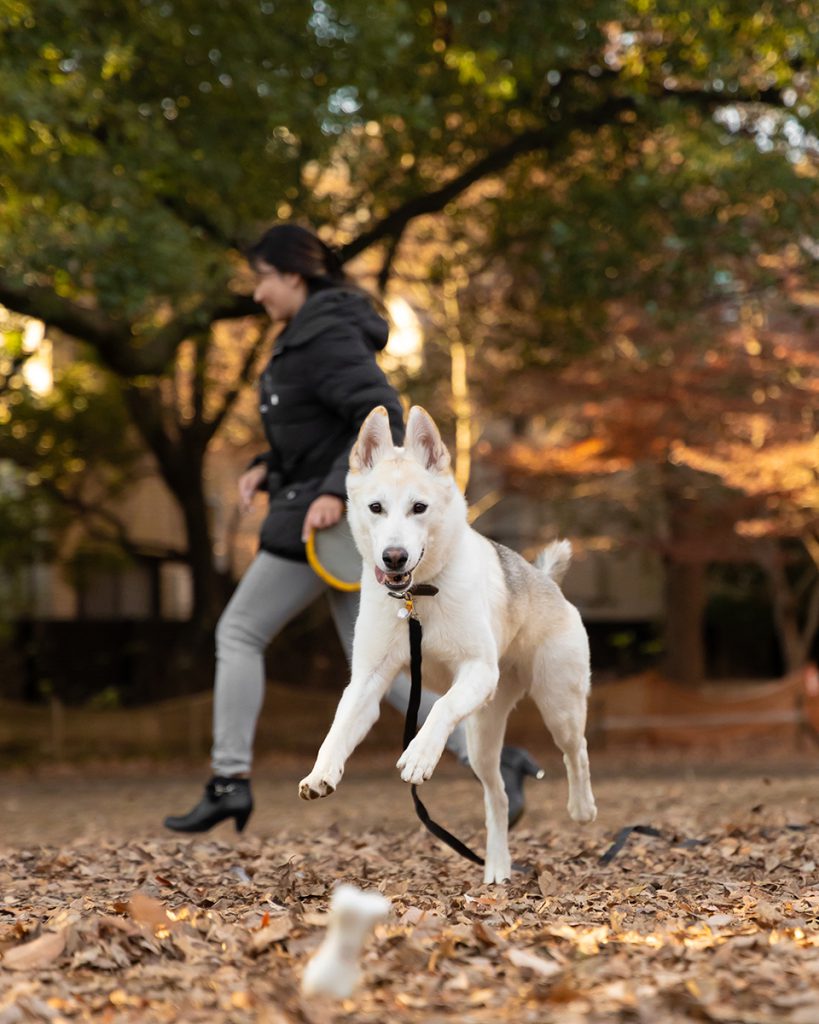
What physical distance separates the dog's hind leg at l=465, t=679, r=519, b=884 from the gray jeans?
0.94 metres

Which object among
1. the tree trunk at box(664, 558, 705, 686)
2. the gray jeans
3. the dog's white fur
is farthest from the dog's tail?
the tree trunk at box(664, 558, 705, 686)

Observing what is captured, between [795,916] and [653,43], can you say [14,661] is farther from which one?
[795,916]

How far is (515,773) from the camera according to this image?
608 cm

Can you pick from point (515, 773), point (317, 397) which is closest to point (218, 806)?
point (515, 773)

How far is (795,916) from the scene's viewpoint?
13.4 ft

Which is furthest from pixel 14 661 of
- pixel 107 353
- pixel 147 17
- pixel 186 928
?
pixel 186 928

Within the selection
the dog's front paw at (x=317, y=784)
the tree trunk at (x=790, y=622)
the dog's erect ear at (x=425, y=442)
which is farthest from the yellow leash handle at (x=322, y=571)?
the tree trunk at (x=790, y=622)

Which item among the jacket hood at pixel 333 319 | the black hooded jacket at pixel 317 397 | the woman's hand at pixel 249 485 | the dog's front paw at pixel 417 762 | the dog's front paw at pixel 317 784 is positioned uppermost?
the jacket hood at pixel 333 319

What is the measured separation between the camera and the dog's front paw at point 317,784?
409cm

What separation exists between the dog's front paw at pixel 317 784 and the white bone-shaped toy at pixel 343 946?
3.47 feet

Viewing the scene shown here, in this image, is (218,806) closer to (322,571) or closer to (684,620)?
(322,571)

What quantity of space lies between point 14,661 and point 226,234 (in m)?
9.39

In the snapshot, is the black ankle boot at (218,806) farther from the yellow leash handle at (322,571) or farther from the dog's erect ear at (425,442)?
the dog's erect ear at (425,442)

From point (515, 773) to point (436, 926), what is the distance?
2.30 m
